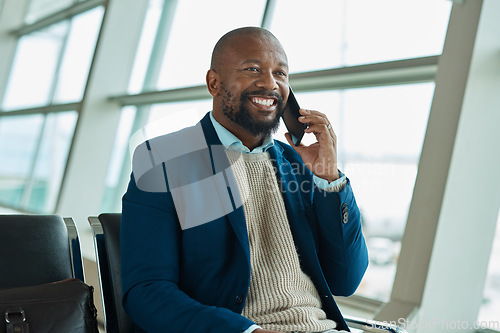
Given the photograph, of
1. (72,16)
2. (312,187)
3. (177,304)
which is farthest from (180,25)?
(177,304)

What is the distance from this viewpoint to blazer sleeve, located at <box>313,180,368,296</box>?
66.9 inches

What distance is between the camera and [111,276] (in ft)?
5.45

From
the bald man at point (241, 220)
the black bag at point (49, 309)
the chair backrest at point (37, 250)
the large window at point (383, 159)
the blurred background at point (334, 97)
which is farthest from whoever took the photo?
the large window at point (383, 159)

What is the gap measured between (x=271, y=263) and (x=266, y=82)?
0.57 m

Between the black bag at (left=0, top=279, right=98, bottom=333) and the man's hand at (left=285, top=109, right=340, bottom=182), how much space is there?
2.59 feet

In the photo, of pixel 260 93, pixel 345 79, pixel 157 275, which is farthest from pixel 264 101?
pixel 345 79

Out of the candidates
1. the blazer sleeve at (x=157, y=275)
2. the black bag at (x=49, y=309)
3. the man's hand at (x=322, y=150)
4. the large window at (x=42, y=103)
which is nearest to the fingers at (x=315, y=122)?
the man's hand at (x=322, y=150)

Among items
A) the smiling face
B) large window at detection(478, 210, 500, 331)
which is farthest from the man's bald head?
large window at detection(478, 210, 500, 331)

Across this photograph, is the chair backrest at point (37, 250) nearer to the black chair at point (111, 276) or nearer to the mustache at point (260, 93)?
the black chair at point (111, 276)

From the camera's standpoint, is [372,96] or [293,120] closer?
[293,120]

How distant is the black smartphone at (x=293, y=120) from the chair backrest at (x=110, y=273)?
67cm

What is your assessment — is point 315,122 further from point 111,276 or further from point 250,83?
point 111,276

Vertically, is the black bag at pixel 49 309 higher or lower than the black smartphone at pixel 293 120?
lower

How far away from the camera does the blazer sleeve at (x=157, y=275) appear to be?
4.55 ft
